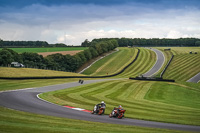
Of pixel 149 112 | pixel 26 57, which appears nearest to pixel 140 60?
pixel 26 57

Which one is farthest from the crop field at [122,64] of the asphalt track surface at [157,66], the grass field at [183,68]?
the grass field at [183,68]

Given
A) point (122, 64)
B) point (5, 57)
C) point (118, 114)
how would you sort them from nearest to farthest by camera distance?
point (118, 114)
point (5, 57)
point (122, 64)

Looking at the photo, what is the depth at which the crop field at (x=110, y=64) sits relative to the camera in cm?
11910

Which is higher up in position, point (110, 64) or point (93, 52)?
point (93, 52)

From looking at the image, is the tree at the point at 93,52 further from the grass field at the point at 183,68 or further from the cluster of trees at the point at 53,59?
the grass field at the point at 183,68

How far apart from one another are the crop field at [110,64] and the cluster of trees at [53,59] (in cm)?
603

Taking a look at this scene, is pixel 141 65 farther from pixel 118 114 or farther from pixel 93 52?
pixel 118 114

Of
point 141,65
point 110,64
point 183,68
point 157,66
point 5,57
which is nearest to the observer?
point 5,57

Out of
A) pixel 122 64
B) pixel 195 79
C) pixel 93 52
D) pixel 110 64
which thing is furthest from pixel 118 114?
pixel 93 52

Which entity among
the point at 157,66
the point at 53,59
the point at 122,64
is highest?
the point at 53,59

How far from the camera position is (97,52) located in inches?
5994

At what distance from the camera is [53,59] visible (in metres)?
117

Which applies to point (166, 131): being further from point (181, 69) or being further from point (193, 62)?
point (193, 62)

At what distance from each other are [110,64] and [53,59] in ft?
98.6
